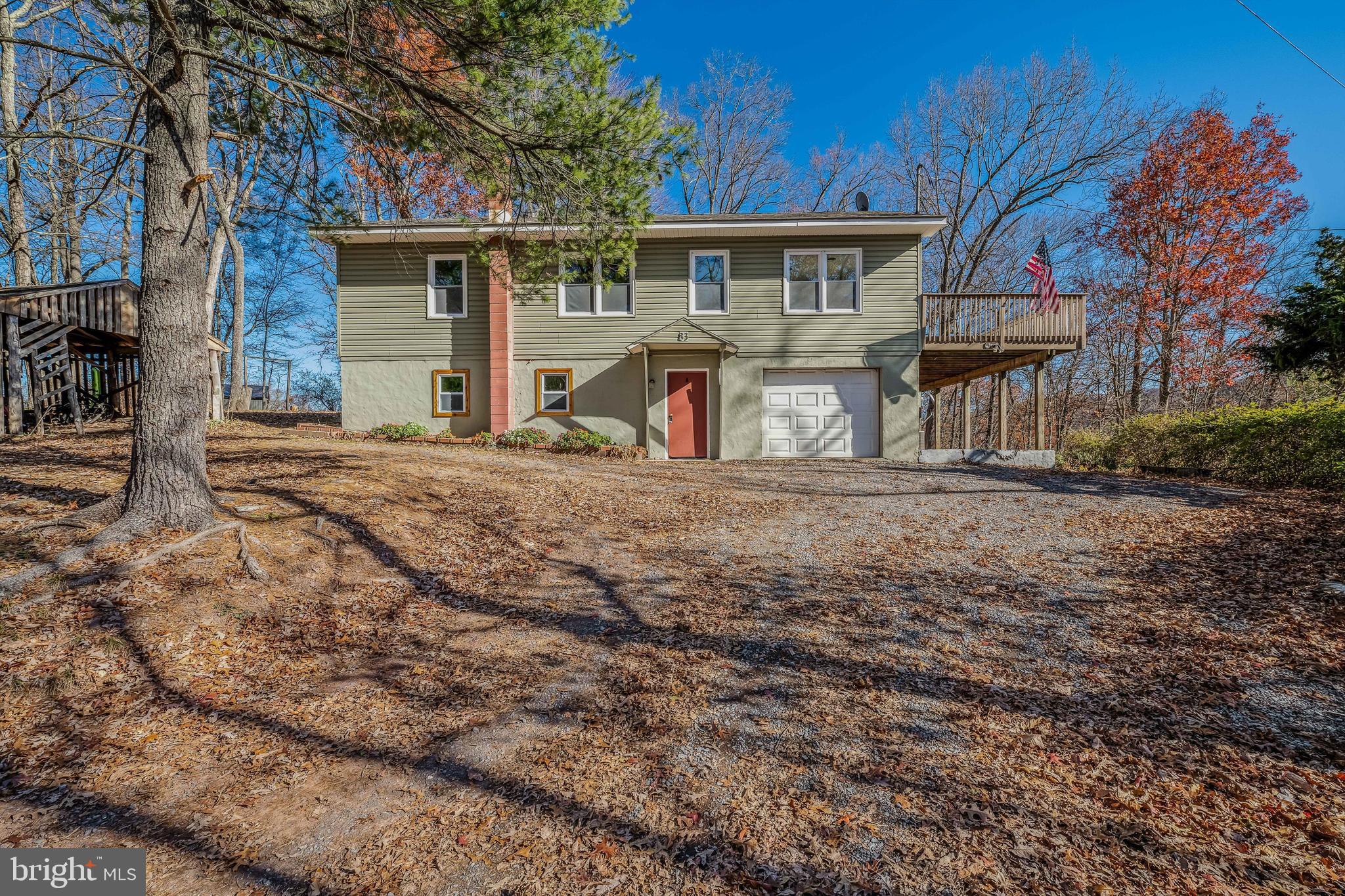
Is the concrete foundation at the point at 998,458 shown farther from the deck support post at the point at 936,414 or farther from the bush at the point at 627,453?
the deck support post at the point at 936,414

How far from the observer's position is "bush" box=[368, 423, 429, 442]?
13.3m

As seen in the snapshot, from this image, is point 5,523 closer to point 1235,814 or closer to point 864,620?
point 864,620

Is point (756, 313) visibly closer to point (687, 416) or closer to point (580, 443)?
point (687, 416)

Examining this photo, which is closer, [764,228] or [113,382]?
[764,228]

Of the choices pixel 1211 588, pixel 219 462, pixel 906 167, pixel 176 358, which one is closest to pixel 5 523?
pixel 176 358

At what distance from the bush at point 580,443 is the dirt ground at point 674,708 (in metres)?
6.51

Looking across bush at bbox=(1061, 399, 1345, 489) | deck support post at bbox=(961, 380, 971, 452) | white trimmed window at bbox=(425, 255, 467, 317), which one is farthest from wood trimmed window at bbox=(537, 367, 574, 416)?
bush at bbox=(1061, 399, 1345, 489)

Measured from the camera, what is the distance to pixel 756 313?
13438mm

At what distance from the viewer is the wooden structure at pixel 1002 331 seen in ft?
40.9

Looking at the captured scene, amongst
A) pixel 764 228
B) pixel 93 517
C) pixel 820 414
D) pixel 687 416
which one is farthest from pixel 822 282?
pixel 93 517

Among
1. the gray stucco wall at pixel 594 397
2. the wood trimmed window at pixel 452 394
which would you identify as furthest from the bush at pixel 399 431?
the gray stucco wall at pixel 594 397

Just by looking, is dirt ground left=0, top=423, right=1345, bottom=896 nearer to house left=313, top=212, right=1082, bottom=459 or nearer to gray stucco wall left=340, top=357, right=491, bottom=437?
house left=313, top=212, right=1082, bottom=459

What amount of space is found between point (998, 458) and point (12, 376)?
19194mm

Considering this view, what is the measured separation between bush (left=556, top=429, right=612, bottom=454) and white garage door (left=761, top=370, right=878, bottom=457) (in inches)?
146
